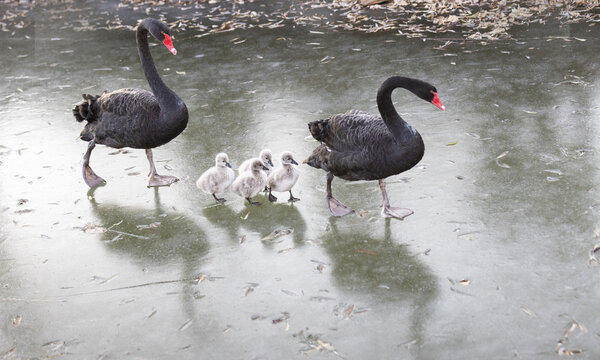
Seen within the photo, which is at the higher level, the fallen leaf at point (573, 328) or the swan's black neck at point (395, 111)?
the swan's black neck at point (395, 111)

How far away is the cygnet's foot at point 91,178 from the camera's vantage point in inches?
211

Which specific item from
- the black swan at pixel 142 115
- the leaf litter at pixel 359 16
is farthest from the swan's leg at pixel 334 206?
the leaf litter at pixel 359 16

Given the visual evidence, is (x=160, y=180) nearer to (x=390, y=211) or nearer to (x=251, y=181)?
(x=251, y=181)

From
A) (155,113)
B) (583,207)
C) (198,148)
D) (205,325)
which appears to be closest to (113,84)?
(198,148)

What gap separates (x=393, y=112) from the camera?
4.27 metres

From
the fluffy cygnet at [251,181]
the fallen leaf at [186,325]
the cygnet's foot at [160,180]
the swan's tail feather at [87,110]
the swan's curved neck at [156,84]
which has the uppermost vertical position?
the swan's curved neck at [156,84]

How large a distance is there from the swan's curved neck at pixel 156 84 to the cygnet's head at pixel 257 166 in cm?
81

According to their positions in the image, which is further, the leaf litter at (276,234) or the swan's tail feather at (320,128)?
the swan's tail feather at (320,128)

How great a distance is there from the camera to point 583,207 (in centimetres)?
441

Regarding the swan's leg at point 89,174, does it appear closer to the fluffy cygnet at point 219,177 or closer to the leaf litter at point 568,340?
the fluffy cygnet at point 219,177

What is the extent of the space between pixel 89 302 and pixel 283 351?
1.34 m

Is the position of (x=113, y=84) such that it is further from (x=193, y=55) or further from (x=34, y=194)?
(x=34, y=194)

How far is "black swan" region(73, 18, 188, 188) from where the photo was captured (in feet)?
16.4

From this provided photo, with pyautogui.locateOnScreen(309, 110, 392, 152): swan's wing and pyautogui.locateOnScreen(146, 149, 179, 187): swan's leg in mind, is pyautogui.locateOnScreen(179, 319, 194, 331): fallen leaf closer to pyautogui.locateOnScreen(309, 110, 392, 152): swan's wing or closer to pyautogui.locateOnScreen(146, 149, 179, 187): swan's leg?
pyautogui.locateOnScreen(309, 110, 392, 152): swan's wing
